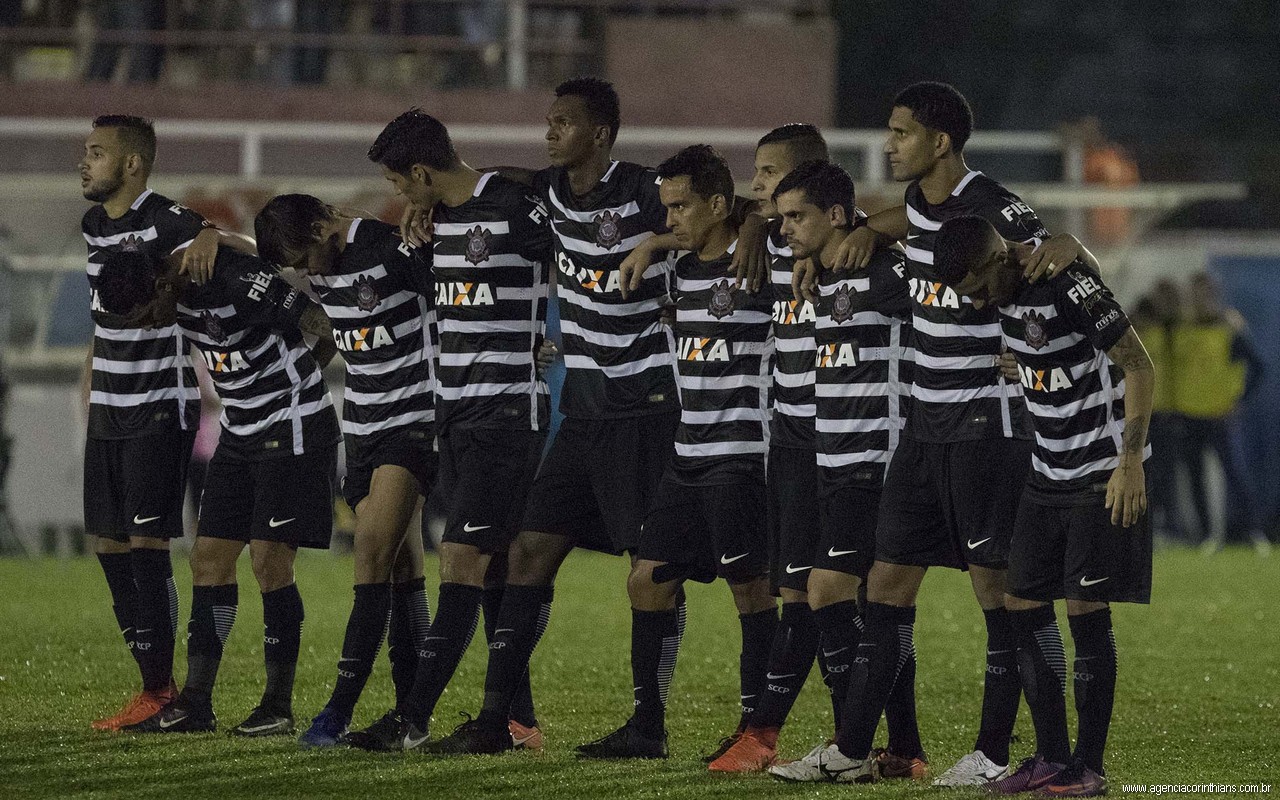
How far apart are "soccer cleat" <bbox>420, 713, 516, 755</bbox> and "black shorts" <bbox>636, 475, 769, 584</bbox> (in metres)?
0.78

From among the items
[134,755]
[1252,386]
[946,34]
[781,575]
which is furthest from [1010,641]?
[946,34]

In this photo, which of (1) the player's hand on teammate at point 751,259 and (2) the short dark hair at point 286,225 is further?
(2) the short dark hair at point 286,225

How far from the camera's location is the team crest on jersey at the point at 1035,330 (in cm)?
622

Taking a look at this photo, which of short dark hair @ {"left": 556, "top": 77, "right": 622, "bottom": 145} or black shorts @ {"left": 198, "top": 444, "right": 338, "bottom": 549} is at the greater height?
short dark hair @ {"left": 556, "top": 77, "right": 622, "bottom": 145}

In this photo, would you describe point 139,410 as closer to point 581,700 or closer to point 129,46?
point 581,700

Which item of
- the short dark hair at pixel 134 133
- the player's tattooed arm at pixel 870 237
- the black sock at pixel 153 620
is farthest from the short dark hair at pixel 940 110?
the black sock at pixel 153 620

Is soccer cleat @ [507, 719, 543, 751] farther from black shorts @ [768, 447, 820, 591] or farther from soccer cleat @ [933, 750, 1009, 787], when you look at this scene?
soccer cleat @ [933, 750, 1009, 787]

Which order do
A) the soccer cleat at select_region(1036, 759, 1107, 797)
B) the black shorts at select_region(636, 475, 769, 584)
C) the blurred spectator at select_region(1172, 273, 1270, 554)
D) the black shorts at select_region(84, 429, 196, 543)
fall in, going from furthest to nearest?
the blurred spectator at select_region(1172, 273, 1270, 554), the black shorts at select_region(84, 429, 196, 543), the black shorts at select_region(636, 475, 769, 584), the soccer cleat at select_region(1036, 759, 1107, 797)

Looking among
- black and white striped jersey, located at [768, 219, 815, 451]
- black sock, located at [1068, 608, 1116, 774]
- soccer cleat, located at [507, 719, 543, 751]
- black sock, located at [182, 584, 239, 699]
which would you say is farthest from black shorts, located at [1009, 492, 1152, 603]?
Answer: black sock, located at [182, 584, 239, 699]

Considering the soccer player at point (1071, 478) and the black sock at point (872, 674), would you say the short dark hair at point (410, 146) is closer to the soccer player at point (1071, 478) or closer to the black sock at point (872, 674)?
the soccer player at point (1071, 478)

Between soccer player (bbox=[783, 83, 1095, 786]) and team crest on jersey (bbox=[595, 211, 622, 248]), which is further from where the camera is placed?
team crest on jersey (bbox=[595, 211, 622, 248])

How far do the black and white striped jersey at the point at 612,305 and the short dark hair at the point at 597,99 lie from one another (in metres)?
0.19

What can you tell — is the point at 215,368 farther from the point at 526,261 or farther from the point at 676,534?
the point at 676,534

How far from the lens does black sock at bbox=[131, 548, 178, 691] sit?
7773 mm
